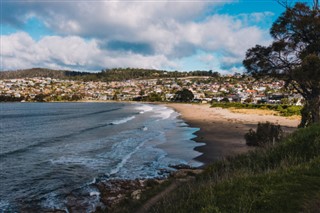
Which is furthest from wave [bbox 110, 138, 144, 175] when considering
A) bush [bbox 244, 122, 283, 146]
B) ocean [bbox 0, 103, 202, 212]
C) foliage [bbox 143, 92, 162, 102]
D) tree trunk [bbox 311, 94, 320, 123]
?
foliage [bbox 143, 92, 162, 102]

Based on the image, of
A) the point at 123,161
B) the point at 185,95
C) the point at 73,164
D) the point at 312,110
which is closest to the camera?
the point at 73,164

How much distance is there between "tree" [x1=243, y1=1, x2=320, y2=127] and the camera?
2244 centimetres

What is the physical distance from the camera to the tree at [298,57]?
2244 cm

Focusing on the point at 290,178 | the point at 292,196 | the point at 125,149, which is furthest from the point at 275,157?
the point at 125,149

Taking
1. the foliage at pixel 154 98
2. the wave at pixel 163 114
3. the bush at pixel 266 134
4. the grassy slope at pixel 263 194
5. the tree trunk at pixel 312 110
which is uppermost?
the tree trunk at pixel 312 110

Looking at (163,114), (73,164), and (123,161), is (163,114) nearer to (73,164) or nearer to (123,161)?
(123,161)

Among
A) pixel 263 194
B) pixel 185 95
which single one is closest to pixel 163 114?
pixel 263 194

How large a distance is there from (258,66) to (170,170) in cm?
1450

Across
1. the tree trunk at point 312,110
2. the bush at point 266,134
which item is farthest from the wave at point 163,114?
the bush at point 266,134

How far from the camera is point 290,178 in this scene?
7262mm

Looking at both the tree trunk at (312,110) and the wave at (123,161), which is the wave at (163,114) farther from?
the tree trunk at (312,110)

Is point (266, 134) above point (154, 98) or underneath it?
above

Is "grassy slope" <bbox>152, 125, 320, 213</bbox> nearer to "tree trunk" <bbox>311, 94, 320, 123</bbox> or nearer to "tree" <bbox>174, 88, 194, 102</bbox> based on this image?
"tree trunk" <bbox>311, 94, 320, 123</bbox>

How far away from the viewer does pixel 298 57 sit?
82.1ft
